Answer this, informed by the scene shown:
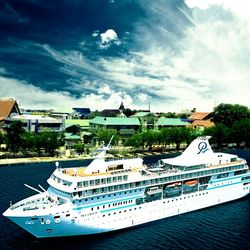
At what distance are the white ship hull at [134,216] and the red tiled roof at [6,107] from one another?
101049 millimetres

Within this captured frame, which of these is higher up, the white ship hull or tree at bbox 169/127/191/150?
tree at bbox 169/127/191/150

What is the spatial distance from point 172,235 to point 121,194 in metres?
8.27

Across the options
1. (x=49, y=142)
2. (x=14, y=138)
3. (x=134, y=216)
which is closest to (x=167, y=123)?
(x=49, y=142)

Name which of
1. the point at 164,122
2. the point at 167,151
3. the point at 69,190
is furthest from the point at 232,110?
the point at 69,190

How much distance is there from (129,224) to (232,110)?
439ft

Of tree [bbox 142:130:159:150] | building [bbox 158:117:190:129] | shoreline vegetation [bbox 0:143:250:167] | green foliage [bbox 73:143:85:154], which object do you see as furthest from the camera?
building [bbox 158:117:190:129]

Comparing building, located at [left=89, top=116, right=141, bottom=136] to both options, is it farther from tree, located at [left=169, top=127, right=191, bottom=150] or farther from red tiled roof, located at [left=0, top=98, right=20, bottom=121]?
red tiled roof, located at [left=0, top=98, right=20, bottom=121]

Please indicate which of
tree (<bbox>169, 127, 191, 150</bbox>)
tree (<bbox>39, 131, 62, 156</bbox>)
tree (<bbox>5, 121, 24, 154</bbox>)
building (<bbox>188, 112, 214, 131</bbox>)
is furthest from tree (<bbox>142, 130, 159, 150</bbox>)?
building (<bbox>188, 112, 214, 131</bbox>)

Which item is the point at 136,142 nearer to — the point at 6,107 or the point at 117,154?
the point at 117,154

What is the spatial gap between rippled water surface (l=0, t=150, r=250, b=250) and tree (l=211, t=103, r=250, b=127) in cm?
11682

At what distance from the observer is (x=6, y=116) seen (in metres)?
139

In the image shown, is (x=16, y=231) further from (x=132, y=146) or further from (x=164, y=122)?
(x=164, y=122)

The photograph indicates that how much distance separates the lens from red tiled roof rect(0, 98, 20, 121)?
140125mm

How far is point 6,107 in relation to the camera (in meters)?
143
